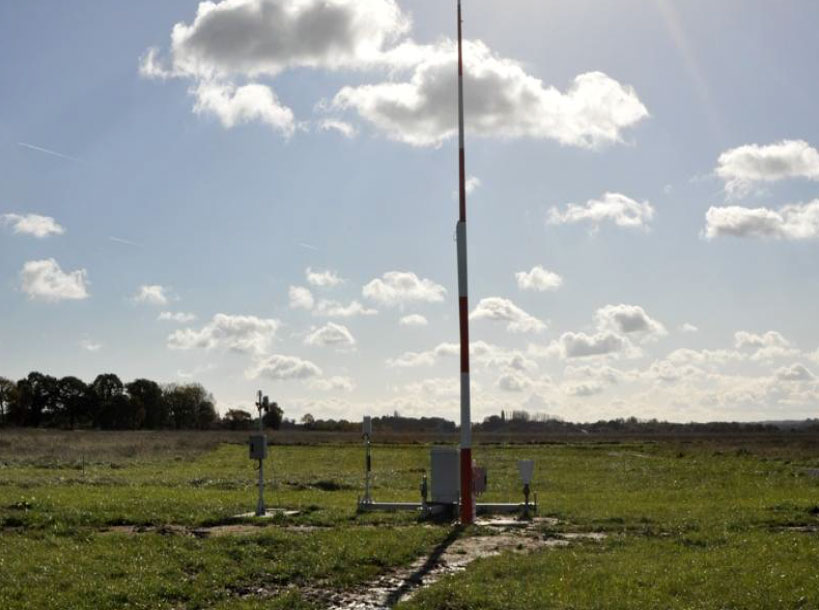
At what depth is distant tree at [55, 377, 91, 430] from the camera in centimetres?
14862

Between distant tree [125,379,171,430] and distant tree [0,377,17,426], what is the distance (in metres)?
18.4

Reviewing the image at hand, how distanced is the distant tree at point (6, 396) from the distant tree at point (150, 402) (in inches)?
725

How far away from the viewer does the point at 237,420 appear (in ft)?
522

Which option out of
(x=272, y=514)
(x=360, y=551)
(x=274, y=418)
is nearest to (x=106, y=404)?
(x=274, y=418)

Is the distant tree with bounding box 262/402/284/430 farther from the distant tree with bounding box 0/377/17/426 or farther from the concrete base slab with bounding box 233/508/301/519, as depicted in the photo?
the concrete base slab with bounding box 233/508/301/519

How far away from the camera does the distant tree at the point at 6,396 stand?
14312 centimetres

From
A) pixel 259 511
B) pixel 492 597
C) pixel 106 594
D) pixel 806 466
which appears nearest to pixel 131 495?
pixel 259 511

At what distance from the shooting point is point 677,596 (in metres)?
13.0

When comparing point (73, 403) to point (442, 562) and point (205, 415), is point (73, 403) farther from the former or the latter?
point (442, 562)

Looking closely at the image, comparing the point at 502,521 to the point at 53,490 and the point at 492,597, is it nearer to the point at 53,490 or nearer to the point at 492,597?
the point at 492,597

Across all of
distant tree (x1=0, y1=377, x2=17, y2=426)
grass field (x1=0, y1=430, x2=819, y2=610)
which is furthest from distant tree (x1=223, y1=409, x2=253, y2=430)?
grass field (x1=0, y1=430, x2=819, y2=610)

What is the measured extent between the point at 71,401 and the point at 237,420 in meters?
27.6

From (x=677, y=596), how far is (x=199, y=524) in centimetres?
1166

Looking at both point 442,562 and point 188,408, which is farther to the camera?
point 188,408
